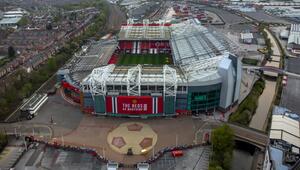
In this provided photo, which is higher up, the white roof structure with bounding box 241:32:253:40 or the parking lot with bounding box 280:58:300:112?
the white roof structure with bounding box 241:32:253:40

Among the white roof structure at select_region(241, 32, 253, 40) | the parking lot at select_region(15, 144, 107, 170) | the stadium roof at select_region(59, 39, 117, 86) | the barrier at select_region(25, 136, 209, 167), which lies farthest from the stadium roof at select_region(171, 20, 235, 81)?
the parking lot at select_region(15, 144, 107, 170)

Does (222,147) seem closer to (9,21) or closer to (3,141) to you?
(3,141)

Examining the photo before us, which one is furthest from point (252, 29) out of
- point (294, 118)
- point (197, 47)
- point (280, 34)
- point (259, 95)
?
point (294, 118)

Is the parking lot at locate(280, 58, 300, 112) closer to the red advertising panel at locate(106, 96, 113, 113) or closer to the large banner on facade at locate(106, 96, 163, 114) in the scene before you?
the large banner on facade at locate(106, 96, 163, 114)

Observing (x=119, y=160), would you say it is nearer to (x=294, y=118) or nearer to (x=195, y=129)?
(x=195, y=129)

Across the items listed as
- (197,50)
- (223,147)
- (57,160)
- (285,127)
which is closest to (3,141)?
(57,160)

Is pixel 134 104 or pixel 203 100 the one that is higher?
pixel 203 100

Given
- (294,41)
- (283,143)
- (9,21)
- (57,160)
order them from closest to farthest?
(283,143) → (57,160) → (294,41) → (9,21)
